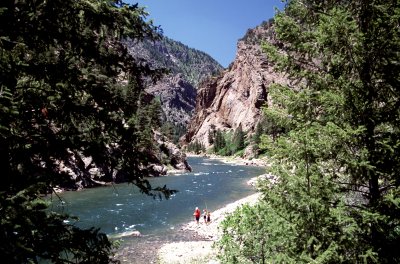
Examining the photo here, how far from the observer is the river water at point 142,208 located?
29.2 metres

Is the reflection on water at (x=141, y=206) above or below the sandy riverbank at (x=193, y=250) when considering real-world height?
above

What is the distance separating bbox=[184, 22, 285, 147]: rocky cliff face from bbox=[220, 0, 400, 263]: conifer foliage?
14167cm

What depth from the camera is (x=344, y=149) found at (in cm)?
827

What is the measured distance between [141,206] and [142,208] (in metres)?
0.94

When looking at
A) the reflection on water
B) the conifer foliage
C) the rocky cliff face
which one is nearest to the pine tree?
the rocky cliff face

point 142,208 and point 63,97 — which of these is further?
point 142,208

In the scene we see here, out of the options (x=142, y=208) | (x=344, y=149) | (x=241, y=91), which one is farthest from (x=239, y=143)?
(x=344, y=149)

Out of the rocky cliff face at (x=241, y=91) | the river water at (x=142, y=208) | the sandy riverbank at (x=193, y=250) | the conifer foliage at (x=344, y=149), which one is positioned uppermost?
the rocky cliff face at (x=241, y=91)

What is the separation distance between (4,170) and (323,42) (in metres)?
7.36

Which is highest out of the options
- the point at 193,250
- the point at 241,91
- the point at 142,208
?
the point at 241,91

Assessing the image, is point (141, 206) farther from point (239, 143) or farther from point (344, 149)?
point (239, 143)

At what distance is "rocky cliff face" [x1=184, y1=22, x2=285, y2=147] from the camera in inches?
Answer: 6186

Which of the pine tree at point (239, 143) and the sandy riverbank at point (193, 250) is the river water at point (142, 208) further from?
the pine tree at point (239, 143)

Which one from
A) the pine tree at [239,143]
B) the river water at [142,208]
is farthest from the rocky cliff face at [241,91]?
the river water at [142,208]
